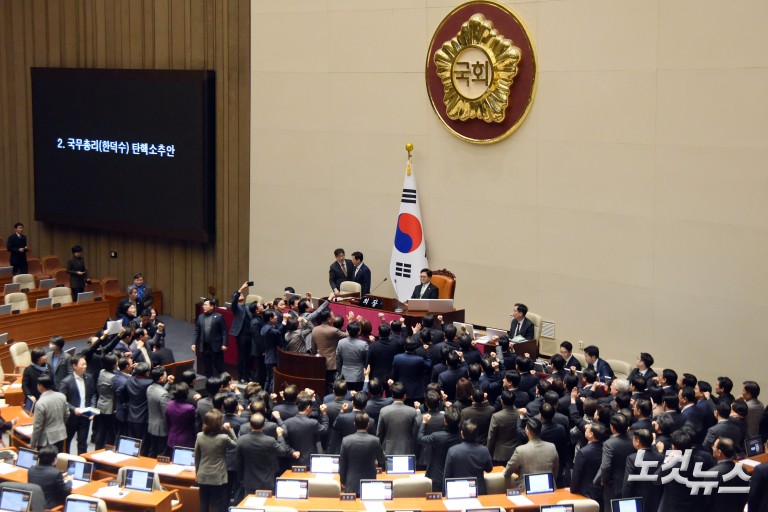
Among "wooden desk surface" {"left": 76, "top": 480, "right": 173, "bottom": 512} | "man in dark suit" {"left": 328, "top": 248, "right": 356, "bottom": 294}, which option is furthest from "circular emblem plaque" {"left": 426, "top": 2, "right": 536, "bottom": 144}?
"wooden desk surface" {"left": 76, "top": 480, "right": 173, "bottom": 512}

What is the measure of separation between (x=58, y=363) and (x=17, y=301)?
5730 mm

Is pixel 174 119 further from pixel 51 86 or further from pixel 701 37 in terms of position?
pixel 701 37

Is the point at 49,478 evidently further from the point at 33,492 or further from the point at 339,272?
the point at 339,272

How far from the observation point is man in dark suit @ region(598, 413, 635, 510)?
896 cm

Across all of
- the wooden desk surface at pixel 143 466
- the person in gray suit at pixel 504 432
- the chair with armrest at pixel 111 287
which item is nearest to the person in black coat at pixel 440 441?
the person in gray suit at pixel 504 432

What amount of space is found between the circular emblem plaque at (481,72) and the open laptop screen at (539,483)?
698cm

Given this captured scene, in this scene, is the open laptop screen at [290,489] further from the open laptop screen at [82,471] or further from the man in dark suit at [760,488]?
the man in dark suit at [760,488]

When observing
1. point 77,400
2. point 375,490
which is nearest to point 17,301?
point 77,400

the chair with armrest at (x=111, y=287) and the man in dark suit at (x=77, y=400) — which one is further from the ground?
the chair with armrest at (x=111, y=287)

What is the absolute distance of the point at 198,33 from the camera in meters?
18.8

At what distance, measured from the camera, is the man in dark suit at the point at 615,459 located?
896 centimetres

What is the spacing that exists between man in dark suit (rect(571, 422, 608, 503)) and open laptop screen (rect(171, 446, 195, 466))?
12.7 ft

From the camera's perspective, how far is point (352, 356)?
40.3ft

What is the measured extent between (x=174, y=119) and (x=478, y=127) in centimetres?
648
